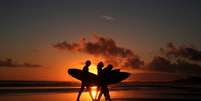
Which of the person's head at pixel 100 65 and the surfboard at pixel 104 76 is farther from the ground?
the person's head at pixel 100 65

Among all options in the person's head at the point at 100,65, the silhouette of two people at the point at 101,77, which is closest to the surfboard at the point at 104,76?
the silhouette of two people at the point at 101,77

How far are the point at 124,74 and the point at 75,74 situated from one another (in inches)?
114

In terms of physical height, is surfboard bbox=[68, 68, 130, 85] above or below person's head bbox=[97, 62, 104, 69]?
below

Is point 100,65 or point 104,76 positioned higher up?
point 100,65

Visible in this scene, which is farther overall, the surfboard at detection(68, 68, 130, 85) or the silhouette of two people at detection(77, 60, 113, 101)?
the surfboard at detection(68, 68, 130, 85)

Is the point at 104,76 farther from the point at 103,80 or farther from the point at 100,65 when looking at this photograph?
the point at 100,65

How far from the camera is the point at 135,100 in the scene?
77.5 ft

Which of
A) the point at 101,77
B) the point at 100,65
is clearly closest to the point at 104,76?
the point at 101,77

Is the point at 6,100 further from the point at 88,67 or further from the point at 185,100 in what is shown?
the point at 185,100

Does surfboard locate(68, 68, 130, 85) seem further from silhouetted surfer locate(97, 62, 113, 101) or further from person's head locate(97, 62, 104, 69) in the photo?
person's head locate(97, 62, 104, 69)

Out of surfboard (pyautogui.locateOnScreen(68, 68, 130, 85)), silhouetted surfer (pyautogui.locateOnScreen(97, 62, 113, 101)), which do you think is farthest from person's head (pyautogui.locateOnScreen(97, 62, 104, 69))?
surfboard (pyautogui.locateOnScreen(68, 68, 130, 85))

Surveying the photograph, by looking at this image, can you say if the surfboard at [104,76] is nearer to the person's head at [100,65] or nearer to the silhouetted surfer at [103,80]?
the silhouetted surfer at [103,80]

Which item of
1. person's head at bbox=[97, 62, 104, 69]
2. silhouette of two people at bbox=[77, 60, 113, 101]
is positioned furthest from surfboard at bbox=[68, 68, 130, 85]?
person's head at bbox=[97, 62, 104, 69]

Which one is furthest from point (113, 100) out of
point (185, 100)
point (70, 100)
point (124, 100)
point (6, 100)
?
point (6, 100)
